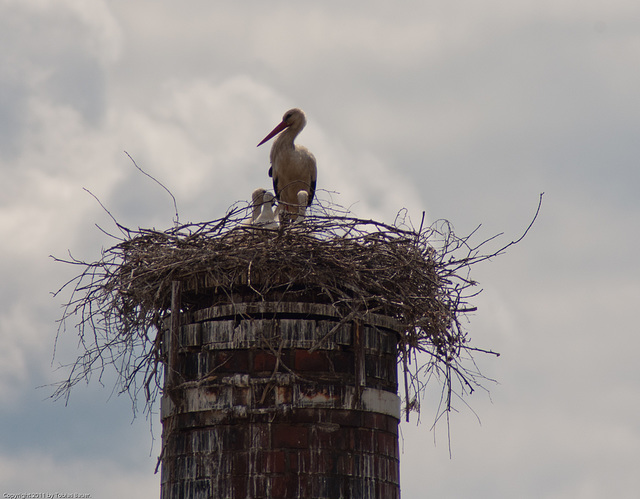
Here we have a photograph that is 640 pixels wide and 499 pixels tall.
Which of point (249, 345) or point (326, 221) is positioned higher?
point (326, 221)

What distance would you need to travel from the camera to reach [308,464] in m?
10.1

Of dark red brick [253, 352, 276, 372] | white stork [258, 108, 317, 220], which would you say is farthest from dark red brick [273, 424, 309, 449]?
white stork [258, 108, 317, 220]

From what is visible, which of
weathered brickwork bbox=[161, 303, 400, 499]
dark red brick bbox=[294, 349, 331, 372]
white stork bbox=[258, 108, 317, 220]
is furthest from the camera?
white stork bbox=[258, 108, 317, 220]

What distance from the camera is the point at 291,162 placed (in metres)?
15.1

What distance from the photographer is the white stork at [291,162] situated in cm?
1514

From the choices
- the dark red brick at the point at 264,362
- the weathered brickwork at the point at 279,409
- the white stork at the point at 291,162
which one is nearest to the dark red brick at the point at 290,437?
the weathered brickwork at the point at 279,409

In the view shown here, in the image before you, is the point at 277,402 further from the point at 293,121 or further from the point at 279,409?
the point at 293,121

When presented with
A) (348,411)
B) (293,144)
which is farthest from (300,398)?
(293,144)

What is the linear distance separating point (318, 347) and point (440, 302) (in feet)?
5.50

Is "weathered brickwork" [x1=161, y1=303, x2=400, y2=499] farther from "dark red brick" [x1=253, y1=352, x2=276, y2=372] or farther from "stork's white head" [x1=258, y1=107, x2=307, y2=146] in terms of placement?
"stork's white head" [x1=258, y1=107, x2=307, y2=146]

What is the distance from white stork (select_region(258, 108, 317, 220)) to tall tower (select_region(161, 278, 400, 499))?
4465 mm

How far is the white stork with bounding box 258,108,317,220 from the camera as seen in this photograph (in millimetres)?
15141

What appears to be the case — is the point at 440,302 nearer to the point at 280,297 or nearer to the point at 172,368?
the point at 280,297

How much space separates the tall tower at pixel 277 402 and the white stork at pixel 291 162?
4465 millimetres
